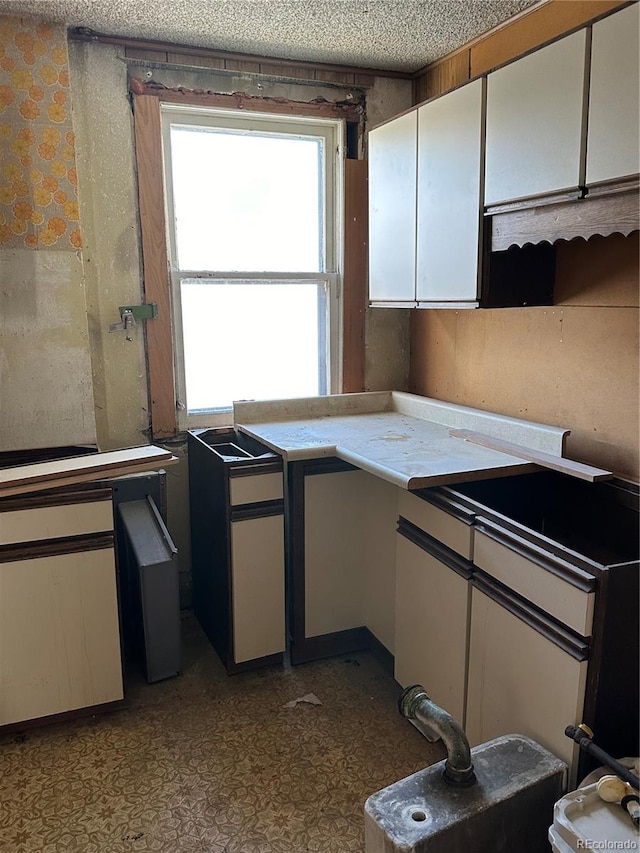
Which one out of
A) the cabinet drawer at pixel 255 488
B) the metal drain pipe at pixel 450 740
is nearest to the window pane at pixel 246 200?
the cabinet drawer at pixel 255 488

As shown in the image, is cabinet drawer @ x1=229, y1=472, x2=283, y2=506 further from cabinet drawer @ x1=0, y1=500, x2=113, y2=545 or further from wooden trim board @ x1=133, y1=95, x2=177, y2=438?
wooden trim board @ x1=133, y1=95, x2=177, y2=438

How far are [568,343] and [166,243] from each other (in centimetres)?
176

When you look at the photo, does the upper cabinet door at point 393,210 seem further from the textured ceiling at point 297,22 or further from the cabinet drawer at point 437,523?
the cabinet drawer at point 437,523

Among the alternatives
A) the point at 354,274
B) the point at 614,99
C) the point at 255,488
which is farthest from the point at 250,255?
the point at 614,99

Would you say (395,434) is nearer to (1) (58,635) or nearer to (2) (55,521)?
(2) (55,521)

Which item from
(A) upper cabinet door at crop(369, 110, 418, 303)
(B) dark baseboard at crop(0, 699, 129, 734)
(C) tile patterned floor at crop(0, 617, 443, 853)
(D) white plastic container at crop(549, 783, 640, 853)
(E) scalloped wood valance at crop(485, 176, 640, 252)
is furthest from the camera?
(A) upper cabinet door at crop(369, 110, 418, 303)

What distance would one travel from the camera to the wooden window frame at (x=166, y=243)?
109 inches

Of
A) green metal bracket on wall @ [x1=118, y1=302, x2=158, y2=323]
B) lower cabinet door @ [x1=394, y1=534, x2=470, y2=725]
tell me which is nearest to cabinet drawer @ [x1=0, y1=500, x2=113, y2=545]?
green metal bracket on wall @ [x1=118, y1=302, x2=158, y2=323]

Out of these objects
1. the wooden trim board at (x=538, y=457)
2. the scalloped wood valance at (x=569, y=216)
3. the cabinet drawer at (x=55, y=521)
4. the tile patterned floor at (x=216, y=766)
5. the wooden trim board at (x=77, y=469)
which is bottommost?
the tile patterned floor at (x=216, y=766)

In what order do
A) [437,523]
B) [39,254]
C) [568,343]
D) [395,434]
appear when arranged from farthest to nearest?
[395,434] < [39,254] < [568,343] < [437,523]

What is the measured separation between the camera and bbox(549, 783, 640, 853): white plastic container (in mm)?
1276

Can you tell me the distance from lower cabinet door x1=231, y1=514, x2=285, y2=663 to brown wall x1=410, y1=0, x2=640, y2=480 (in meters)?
1.09

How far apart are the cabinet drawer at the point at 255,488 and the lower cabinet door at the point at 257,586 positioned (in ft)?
0.27

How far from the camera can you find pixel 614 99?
1.65 m
